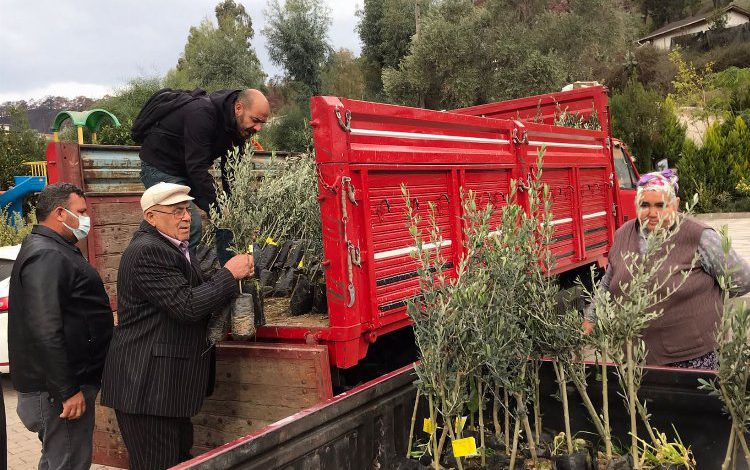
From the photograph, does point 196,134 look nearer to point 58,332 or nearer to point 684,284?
point 58,332

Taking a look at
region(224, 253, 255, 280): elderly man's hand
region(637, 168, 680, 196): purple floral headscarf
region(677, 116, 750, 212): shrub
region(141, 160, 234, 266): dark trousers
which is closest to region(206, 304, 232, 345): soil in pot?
region(224, 253, 255, 280): elderly man's hand

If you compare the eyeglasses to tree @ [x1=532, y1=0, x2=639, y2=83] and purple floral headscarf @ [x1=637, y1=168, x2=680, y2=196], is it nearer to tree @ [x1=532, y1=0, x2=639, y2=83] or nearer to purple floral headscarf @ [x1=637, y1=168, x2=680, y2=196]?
purple floral headscarf @ [x1=637, y1=168, x2=680, y2=196]

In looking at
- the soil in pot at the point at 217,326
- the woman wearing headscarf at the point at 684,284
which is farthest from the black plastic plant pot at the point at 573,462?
the soil in pot at the point at 217,326

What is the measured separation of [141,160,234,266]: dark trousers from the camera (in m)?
4.20

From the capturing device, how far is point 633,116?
930 inches

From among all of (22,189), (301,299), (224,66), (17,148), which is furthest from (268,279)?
(224,66)

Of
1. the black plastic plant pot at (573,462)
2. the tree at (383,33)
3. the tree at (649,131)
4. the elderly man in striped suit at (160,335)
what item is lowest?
the black plastic plant pot at (573,462)

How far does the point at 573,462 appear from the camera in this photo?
262 cm

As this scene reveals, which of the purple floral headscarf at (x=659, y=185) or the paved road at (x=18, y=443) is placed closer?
the purple floral headscarf at (x=659, y=185)

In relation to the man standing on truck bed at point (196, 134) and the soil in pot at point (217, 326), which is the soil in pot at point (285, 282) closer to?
the man standing on truck bed at point (196, 134)

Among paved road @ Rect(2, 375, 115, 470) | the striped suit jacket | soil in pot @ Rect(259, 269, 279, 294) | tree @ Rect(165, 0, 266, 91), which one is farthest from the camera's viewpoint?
tree @ Rect(165, 0, 266, 91)

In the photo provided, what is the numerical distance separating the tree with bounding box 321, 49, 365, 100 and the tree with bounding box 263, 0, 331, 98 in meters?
0.55

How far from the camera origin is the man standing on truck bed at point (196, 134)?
160 inches

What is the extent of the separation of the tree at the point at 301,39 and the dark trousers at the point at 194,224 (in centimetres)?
3556
